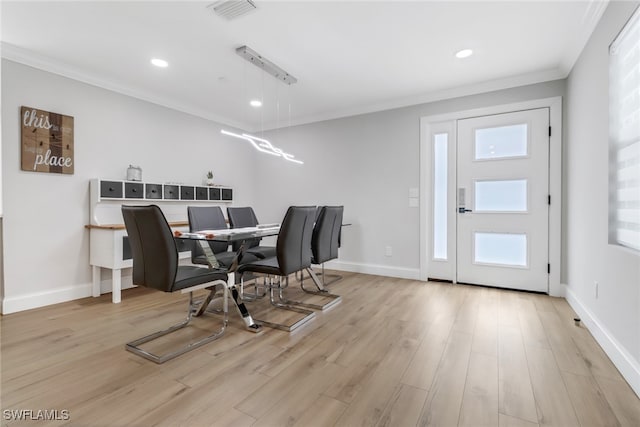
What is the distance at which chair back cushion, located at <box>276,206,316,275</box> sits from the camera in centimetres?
243

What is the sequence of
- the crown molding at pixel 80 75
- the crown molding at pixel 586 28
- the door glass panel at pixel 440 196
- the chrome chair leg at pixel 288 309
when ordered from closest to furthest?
the crown molding at pixel 586 28, the chrome chair leg at pixel 288 309, the crown molding at pixel 80 75, the door glass panel at pixel 440 196

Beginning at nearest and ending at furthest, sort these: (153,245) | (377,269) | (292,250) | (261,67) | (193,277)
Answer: (153,245), (193,277), (292,250), (261,67), (377,269)

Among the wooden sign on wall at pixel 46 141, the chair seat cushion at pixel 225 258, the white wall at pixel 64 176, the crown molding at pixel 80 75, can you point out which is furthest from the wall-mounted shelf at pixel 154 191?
the chair seat cushion at pixel 225 258

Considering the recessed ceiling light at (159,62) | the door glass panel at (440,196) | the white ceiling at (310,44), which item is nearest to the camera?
the white ceiling at (310,44)

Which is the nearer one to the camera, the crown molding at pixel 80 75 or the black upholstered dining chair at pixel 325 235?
the crown molding at pixel 80 75

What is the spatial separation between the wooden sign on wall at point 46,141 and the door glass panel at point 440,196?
4.34 m

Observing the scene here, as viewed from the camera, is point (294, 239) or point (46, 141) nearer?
point (294, 239)

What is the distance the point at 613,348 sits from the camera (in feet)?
6.07

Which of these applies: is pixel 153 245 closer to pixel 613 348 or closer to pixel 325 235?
pixel 325 235

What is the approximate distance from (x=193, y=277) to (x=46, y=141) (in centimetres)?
241

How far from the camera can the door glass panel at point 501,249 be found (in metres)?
3.46

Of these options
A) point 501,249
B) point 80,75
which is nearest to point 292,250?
point 501,249

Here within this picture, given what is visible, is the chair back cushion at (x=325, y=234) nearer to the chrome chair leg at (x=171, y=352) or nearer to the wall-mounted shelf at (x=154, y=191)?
the chrome chair leg at (x=171, y=352)

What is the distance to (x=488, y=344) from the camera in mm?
2137
